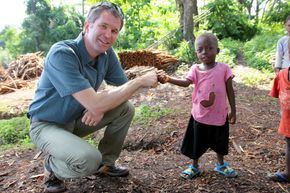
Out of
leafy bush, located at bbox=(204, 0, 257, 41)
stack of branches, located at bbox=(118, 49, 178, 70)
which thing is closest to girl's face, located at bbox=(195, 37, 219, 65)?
stack of branches, located at bbox=(118, 49, 178, 70)

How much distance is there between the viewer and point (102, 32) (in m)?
2.68

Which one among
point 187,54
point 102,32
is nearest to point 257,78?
point 187,54

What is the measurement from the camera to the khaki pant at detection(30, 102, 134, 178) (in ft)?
8.59

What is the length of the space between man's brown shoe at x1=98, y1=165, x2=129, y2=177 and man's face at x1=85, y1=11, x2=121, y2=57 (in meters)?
1.16

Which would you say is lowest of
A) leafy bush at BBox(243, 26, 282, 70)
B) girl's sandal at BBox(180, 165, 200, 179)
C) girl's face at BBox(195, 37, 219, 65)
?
leafy bush at BBox(243, 26, 282, 70)

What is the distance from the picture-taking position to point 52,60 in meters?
2.61

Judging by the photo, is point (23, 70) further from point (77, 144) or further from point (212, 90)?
point (212, 90)

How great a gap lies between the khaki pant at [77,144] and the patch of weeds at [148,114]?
177 cm

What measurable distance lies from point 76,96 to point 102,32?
0.59 metres

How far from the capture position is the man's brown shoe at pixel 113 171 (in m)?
3.14

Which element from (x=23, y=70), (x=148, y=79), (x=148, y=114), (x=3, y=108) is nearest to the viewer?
(x=148, y=79)

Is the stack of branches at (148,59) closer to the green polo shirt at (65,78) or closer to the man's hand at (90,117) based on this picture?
the green polo shirt at (65,78)

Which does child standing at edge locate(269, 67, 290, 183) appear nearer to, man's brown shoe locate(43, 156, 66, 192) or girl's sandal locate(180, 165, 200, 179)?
girl's sandal locate(180, 165, 200, 179)

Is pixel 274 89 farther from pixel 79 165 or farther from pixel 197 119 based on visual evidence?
pixel 79 165
